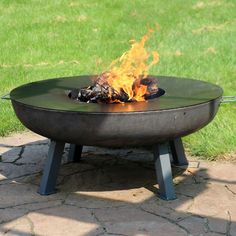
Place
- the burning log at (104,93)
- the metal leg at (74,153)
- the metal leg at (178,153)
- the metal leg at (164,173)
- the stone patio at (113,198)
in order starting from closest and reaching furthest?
the stone patio at (113,198), the metal leg at (164,173), the burning log at (104,93), the metal leg at (178,153), the metal leg at (74,153)

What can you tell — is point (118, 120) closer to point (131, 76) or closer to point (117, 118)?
point (117, 118)

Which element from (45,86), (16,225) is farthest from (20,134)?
(16,225)

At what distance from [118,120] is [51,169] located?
35.3 inches

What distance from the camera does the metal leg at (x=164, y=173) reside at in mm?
4211

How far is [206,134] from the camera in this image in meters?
5.73

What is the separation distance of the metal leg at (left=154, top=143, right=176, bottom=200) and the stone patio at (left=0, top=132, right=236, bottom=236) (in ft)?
0.24

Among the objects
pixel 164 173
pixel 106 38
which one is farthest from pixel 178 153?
pixel 106 38

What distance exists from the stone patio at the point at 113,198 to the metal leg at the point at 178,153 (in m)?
0.09

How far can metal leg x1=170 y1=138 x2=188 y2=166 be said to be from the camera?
500 centimetres

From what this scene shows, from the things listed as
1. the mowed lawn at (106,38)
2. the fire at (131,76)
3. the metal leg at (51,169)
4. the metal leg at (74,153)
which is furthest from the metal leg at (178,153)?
the mowed lawn at (106,38)

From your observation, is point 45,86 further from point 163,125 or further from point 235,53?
point 235,53

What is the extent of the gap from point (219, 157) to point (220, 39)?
528 cm

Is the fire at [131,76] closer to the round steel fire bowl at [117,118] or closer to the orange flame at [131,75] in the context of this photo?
the orange flame at [131,75]

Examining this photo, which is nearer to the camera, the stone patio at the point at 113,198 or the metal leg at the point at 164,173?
the stone patio at the point at 113,198
